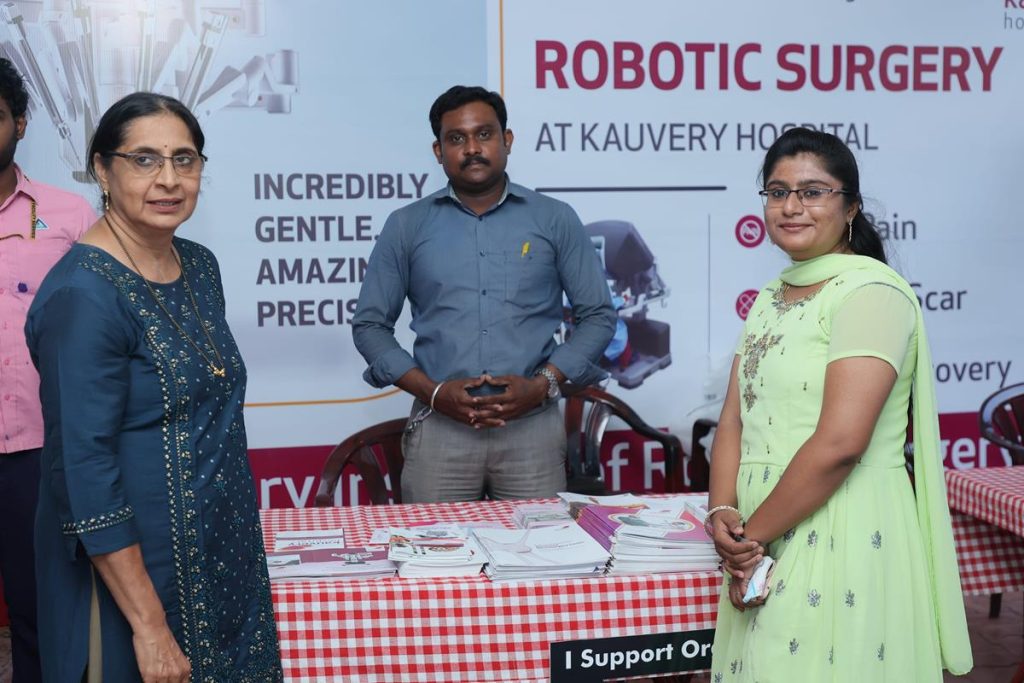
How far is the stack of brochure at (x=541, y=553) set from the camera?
2070mm

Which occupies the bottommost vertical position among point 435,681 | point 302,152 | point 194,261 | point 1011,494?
point 435,681

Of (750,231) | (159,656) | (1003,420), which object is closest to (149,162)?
(159,656)

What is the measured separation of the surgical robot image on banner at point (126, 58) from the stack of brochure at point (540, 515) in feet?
6.56

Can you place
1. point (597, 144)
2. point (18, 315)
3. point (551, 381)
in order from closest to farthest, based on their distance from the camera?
point (18, 315), point (551, 381), point (597, 144)

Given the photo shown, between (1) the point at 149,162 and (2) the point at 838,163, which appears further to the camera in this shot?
(2) the point at 838,163

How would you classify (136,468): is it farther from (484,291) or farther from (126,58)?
(126,58)

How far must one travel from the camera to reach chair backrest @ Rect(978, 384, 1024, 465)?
11.5ft

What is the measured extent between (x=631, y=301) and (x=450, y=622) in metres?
2.32

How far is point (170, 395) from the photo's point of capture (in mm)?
1570

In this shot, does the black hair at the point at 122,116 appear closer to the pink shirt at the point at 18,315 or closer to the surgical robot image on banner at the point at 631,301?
the pink shirt at the point at 18,315

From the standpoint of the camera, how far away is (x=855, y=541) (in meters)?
1.76

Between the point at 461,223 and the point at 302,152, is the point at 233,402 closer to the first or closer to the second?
the point at 461,223

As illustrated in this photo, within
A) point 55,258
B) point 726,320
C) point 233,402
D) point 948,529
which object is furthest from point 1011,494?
point 55,258

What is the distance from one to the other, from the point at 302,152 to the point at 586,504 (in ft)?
6.60
